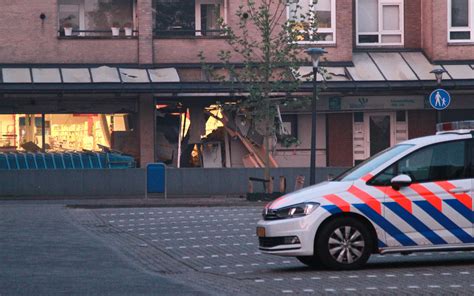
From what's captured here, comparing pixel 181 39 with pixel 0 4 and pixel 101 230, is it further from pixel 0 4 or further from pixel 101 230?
pixel 101 230

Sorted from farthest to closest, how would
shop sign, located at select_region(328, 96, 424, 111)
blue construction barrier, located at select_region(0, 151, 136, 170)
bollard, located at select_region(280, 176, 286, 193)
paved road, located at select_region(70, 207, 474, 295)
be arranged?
shop sign, located at select_region(328, 96, 424, 111) < blue construction barrier, located at select_region(0, 151, 136, 170) < bollard, located at select_region(280, 176, 286, 193) < paved road, located at select_region(70, 207, 474, 295)

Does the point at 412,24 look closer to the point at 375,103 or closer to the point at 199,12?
the point at 375,103

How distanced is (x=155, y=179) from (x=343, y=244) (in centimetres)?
2024

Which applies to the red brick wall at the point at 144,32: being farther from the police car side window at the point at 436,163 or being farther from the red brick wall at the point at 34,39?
the police car side window at the point at 436,163

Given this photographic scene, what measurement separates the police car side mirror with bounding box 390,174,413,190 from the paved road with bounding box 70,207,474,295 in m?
1.03

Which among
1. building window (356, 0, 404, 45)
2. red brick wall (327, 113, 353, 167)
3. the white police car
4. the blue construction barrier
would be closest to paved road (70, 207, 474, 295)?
the white police car

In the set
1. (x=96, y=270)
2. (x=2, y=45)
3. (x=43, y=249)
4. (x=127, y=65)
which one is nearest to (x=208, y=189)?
(x=127, y=65)

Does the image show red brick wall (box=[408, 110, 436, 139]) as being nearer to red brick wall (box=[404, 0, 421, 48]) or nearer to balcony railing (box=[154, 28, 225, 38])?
red brick wall (box=[404, 0, 421, 48])

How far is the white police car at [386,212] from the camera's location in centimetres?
1368

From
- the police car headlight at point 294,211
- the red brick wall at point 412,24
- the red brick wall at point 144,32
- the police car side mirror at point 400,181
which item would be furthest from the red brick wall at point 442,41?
the police car headlight at point 294,211

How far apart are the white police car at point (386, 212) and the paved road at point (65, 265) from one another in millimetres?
1762

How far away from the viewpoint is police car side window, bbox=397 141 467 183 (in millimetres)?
14000

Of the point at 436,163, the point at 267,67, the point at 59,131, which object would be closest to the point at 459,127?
the point at 436,163

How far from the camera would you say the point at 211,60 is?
37.9 m
